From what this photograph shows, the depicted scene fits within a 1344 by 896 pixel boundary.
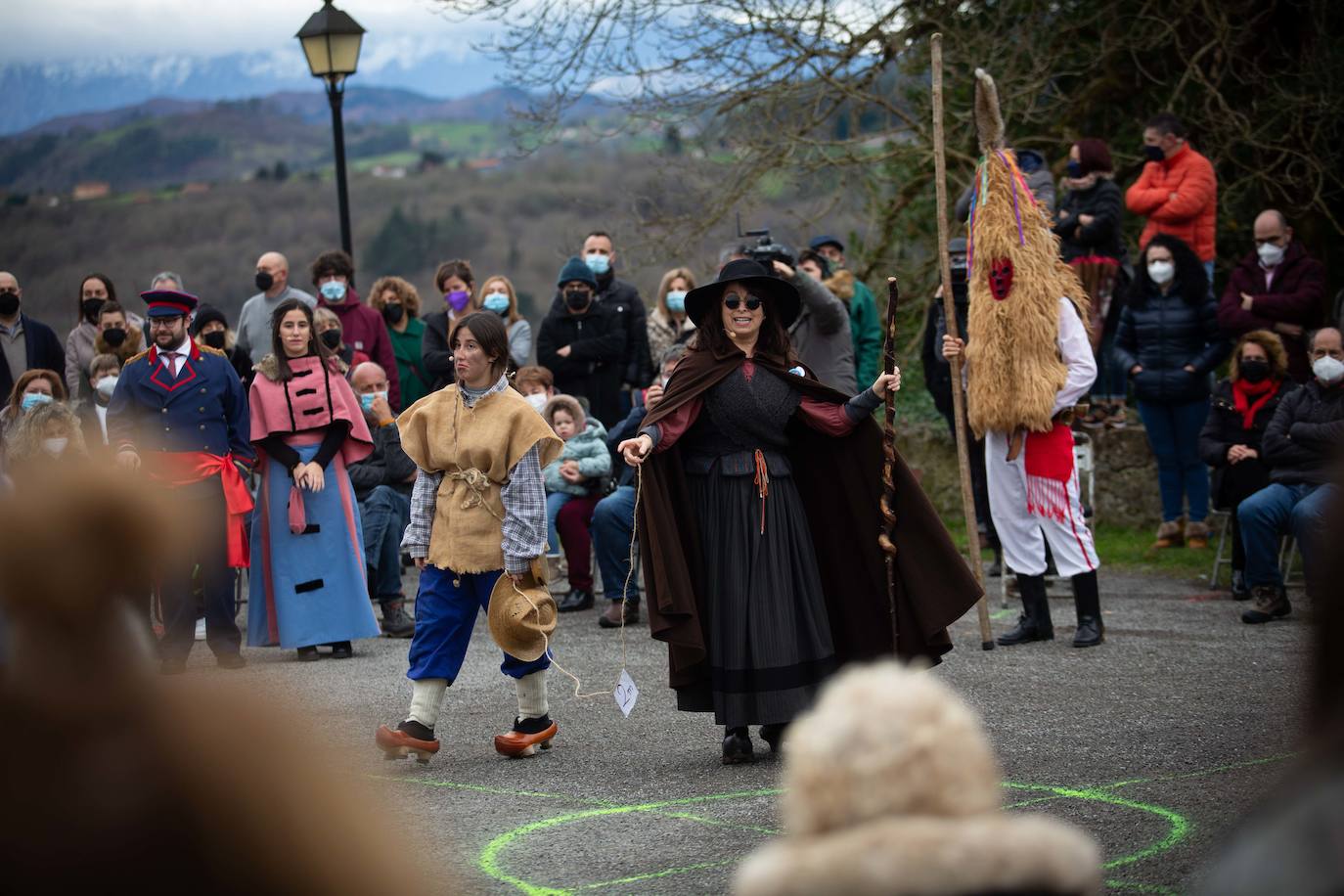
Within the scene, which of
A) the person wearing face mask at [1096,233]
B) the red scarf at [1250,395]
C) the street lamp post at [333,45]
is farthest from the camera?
the street lamp post at [333,45]

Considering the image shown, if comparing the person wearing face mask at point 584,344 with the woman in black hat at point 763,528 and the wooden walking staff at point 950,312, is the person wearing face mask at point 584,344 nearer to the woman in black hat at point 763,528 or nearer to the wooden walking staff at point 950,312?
the wooden walking staff at point 950,312

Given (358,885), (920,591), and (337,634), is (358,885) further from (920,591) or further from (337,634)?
(337,634)

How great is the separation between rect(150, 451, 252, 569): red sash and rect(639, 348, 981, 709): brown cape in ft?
11.2

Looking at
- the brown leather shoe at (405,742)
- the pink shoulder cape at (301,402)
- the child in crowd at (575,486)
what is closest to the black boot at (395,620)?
the child in crowd at (575,486)

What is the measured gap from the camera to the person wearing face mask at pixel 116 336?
11945 mm

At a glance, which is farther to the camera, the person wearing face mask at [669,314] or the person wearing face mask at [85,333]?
the person wearing face mask at [669,314]

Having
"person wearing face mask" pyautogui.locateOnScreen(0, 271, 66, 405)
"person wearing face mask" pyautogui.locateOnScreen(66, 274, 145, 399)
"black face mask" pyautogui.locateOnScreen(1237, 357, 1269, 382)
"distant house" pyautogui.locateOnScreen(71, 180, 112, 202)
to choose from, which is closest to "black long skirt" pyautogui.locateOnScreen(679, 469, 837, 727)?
"black face mask" pyautogui.locateOnScreen(1237, 357, 1269, 382)

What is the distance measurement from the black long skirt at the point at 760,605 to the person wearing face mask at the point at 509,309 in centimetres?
559

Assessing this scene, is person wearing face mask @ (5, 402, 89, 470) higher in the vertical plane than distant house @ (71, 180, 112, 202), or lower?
lower

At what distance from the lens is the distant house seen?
2759 cm

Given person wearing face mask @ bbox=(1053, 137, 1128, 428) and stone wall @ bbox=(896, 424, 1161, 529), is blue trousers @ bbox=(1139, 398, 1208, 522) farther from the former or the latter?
stone wall @ bbox=(896, 424, 1161, 529)

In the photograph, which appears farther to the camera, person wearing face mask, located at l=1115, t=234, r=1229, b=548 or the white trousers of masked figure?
person wearing face mask, located at l=1115, t=234, r=1229, b=548

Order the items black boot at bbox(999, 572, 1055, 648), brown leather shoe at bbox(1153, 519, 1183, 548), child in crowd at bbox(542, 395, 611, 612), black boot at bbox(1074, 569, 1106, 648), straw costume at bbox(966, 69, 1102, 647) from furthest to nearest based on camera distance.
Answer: brown leather shoe at bbox(1153, 519, 1183, 548) → child in crowd at bbox(542, 395, 611, 612) → black boot at bbox(999, 572, 1055, 648) → black boot at bbox(1074, 569, 1106, 648) → straw costume at bbox(966, 69, 1102, 647)

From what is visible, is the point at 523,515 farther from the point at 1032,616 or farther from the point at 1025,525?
the point at 1032,616
